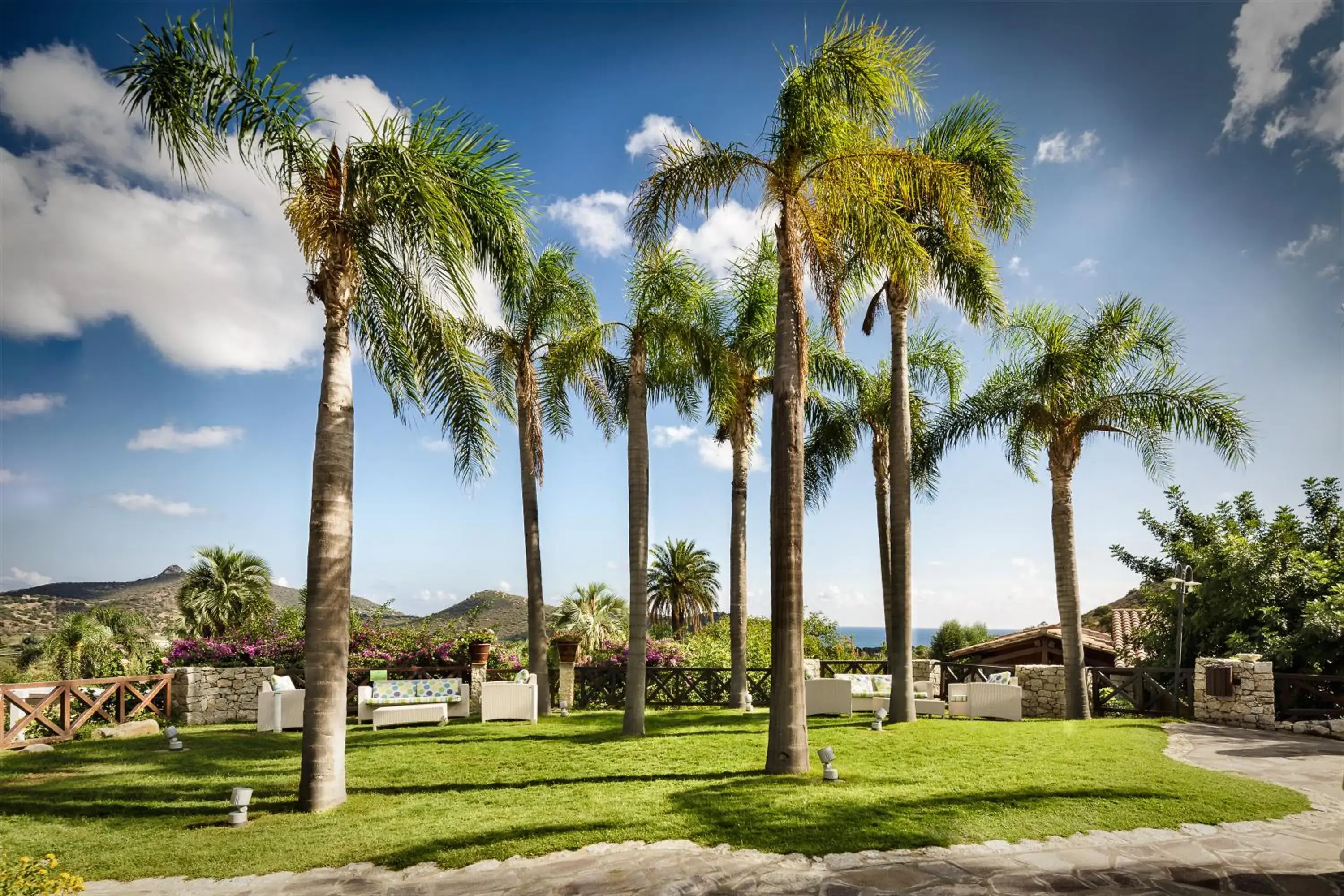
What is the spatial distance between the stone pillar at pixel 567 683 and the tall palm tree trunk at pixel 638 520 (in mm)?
4133

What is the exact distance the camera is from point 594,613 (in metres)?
35.9

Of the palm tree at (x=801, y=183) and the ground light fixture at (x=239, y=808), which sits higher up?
the palm tree at (x=801, y=183)

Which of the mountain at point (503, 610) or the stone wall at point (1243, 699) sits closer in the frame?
the stone wall at point (1243, 699)

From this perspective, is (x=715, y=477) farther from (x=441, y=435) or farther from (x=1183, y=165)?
(x=1183, y=165)

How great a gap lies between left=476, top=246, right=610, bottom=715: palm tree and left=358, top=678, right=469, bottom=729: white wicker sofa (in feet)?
5.93

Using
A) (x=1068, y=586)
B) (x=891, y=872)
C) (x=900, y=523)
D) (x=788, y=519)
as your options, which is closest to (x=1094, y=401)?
(x=1068, y=586)

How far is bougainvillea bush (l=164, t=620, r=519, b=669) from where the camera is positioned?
47.6 feet

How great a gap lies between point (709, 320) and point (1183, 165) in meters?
9.38

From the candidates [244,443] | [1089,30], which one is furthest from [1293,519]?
[244,443]

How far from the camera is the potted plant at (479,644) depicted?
15.6 meters

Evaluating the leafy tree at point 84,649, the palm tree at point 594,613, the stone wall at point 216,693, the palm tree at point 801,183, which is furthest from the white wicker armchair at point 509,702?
the palm tree at point 594,613

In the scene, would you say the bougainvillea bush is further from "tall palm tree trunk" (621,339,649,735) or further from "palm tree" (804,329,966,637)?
"palm tree" (804,329,966,637)

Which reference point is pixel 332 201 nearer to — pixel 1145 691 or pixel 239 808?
pixel 239 808

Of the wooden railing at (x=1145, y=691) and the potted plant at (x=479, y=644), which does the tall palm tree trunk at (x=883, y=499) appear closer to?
the wooden railing at (x=1145, y=691)
